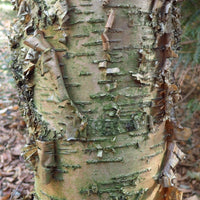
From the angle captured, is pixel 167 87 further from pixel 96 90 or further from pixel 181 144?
pixel 181 144

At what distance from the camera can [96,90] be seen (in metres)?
0.89

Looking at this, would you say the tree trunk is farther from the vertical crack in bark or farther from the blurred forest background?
the blurred forest background

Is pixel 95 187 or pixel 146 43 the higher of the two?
pixel 146 43

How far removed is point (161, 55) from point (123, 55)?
0.65ft

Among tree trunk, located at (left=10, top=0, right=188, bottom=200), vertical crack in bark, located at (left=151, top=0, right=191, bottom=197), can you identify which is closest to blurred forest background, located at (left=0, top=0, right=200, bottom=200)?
vertical crack in bark, located at (left=151, top=0, right=191, bottom=197)

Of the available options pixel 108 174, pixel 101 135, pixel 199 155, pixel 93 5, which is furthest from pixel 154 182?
pixel 199 155

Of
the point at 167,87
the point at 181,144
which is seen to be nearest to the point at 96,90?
the point at 167,87

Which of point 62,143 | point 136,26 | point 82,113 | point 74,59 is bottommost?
point 62,143

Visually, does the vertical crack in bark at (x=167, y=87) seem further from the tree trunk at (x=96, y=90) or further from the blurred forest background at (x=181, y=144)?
the blurred forest background at (x=181, y=144)

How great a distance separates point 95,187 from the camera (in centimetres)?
92

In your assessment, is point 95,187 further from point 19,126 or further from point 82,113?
point 19,126

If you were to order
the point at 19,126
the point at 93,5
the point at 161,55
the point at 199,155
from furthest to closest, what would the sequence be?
1. the point at 19,126
2. the point at 199,155
3. the point at 161,55
4. the point at 93,5

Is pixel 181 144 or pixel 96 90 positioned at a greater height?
pixel 96 90

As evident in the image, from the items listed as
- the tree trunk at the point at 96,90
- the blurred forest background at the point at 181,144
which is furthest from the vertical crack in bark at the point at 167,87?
the blurred forest background at the point at 181,144
